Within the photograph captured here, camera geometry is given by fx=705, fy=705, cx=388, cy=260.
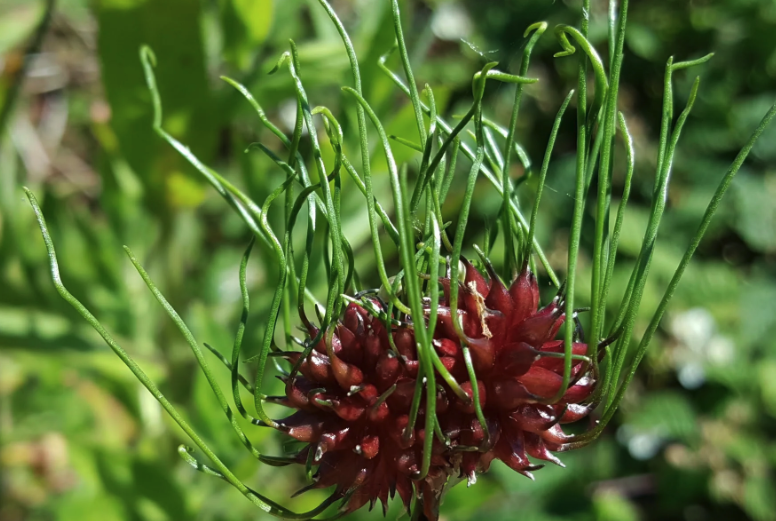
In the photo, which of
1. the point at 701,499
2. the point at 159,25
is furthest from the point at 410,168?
the point at 701,499

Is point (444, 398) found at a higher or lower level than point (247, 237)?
higher

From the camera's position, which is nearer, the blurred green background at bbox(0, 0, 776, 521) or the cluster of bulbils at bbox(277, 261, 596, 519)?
the cluster of bulbils at bbox(277, 261, 596, 519)

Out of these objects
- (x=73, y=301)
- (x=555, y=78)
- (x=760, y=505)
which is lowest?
(x=760, y=505)

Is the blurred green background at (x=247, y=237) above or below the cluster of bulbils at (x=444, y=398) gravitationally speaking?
below

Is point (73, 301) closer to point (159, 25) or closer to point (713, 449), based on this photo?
point (159, 25)

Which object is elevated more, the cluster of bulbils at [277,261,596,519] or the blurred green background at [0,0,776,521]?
the cluster of bulbils at [277,261,596,519]
